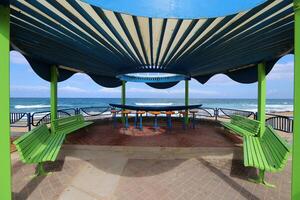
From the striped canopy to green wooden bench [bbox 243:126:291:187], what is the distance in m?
2.25

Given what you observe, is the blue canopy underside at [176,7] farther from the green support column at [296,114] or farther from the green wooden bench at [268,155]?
the green wooden bench at [268,155]

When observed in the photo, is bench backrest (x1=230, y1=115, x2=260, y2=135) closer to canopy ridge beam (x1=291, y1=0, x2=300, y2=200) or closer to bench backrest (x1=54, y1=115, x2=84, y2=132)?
canopy ridge beam (x1=291, y1=0, x2=300, y2=200)

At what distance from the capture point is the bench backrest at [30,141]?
11.5ft

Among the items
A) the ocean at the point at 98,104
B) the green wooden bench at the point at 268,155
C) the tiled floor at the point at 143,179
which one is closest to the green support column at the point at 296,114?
the green wooden bench at the point at 268,155

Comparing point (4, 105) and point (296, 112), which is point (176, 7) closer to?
point (296, 112)

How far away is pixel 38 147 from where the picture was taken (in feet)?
14.4

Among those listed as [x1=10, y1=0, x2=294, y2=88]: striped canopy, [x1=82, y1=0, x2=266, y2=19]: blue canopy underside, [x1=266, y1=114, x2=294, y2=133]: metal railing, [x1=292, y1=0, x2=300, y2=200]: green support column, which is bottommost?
[x1=266, y1=114, x2=294, y2=133]: metal railing

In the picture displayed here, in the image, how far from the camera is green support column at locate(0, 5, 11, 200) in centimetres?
252

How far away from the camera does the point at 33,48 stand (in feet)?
17.3

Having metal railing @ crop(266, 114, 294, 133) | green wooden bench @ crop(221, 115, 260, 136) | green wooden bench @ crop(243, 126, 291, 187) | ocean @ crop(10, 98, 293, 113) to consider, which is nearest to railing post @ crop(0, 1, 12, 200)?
green wooden bench @ crop(243, 126, 291, 187)

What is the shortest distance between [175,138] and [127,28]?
451 centimetres

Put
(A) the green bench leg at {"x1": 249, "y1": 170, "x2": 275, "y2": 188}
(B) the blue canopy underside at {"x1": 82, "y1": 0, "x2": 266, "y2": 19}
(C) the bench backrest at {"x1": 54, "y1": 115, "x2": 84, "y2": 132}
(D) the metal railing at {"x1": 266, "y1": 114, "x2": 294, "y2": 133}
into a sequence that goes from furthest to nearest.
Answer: (D) the metal railing at {"x1": 266, "y1": 114, "x2": 294, "y2": 133}, (C) the bench backrest at {"x1": 54, "y1": 115, "x2": 84, "y2": 132}, (A) the green bench leg at {"x1": 249, "y1": 170, "x2": 275, "y2": 188}, (B) the blue canopy underside at {"x1": 82, "y1": 0, "x2": 266, "y2": 19}

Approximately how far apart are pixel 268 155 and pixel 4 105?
4.67m

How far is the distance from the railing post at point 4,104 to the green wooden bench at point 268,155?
3859 mm
